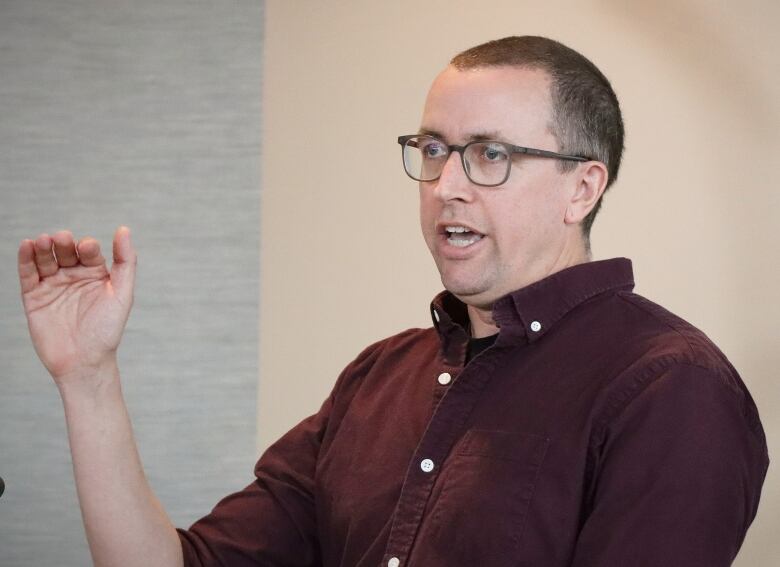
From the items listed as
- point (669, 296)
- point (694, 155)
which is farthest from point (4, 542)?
point (694, 155)

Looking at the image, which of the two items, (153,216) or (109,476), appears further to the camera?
(153,216)

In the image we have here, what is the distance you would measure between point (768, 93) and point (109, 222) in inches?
72.7

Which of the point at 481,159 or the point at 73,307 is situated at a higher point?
the point at 481,159

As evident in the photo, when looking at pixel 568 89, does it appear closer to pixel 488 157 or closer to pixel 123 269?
pixel 488 157

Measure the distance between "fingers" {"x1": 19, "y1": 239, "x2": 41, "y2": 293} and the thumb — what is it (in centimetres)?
11

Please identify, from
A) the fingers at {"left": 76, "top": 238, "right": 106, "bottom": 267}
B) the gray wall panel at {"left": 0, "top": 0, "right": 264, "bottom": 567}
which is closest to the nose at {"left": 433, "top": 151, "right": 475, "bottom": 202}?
the fingers at {"left": 76, "top": 238, "right": 106, "bottom": 267}

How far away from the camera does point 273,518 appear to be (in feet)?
6.22

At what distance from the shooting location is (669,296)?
2826mm

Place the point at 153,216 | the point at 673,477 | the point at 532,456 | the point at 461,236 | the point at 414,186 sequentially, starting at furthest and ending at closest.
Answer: the point at 153,216 < the point at 414,186 < the point at 461,236 < the point at 532,456 < the point at 673,477

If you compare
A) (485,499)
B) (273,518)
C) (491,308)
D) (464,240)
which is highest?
(464,240)

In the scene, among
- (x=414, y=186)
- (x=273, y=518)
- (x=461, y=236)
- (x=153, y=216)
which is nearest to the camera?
(x=461, y=236)

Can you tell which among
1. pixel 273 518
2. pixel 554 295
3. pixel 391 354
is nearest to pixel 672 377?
pixel 554 295

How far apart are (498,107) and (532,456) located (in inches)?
21.5

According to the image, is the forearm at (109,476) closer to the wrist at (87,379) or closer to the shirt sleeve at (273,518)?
the wrist at (87,379)
